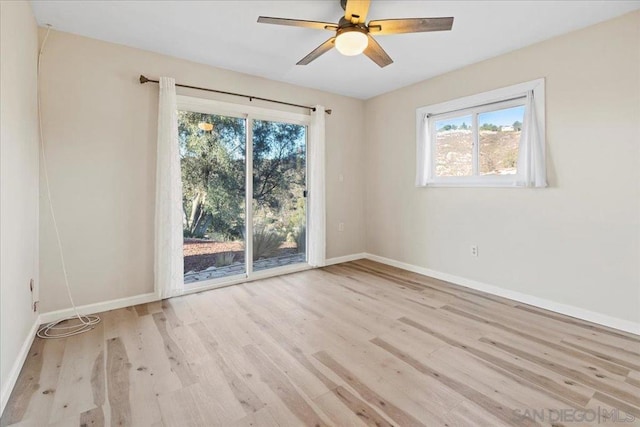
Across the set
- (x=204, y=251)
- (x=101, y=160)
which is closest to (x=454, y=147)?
(x=204, y=251)

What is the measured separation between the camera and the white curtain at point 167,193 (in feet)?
9.65

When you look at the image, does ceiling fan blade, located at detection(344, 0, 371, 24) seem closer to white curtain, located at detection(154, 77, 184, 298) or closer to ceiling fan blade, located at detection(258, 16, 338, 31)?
ceiling fan blade, located at detection(258, 16, 338, 31)

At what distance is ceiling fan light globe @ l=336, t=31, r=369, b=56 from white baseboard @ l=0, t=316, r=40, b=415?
2.90m

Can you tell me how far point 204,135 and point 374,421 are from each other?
3085 millimetres

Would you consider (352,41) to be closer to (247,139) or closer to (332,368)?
(247,139)

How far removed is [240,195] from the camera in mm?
3605

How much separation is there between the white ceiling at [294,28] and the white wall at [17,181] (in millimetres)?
551

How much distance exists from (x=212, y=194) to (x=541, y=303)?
355 centimetres

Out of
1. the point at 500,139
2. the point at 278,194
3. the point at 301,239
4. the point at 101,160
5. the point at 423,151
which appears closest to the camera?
the point at 101,160

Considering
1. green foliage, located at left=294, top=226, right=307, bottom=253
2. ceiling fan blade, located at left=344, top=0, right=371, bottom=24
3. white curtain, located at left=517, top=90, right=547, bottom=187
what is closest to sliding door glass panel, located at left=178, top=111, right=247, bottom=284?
green foliage, located at left=294, top=226, right=307, bottom=253

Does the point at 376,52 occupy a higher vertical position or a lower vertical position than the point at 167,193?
higher

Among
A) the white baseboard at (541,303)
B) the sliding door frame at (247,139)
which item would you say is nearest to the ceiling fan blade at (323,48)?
the sliding door frame at (247,139)

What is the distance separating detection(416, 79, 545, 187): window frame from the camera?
2852 mm

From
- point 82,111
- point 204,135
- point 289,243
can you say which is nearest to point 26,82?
point 82,111
